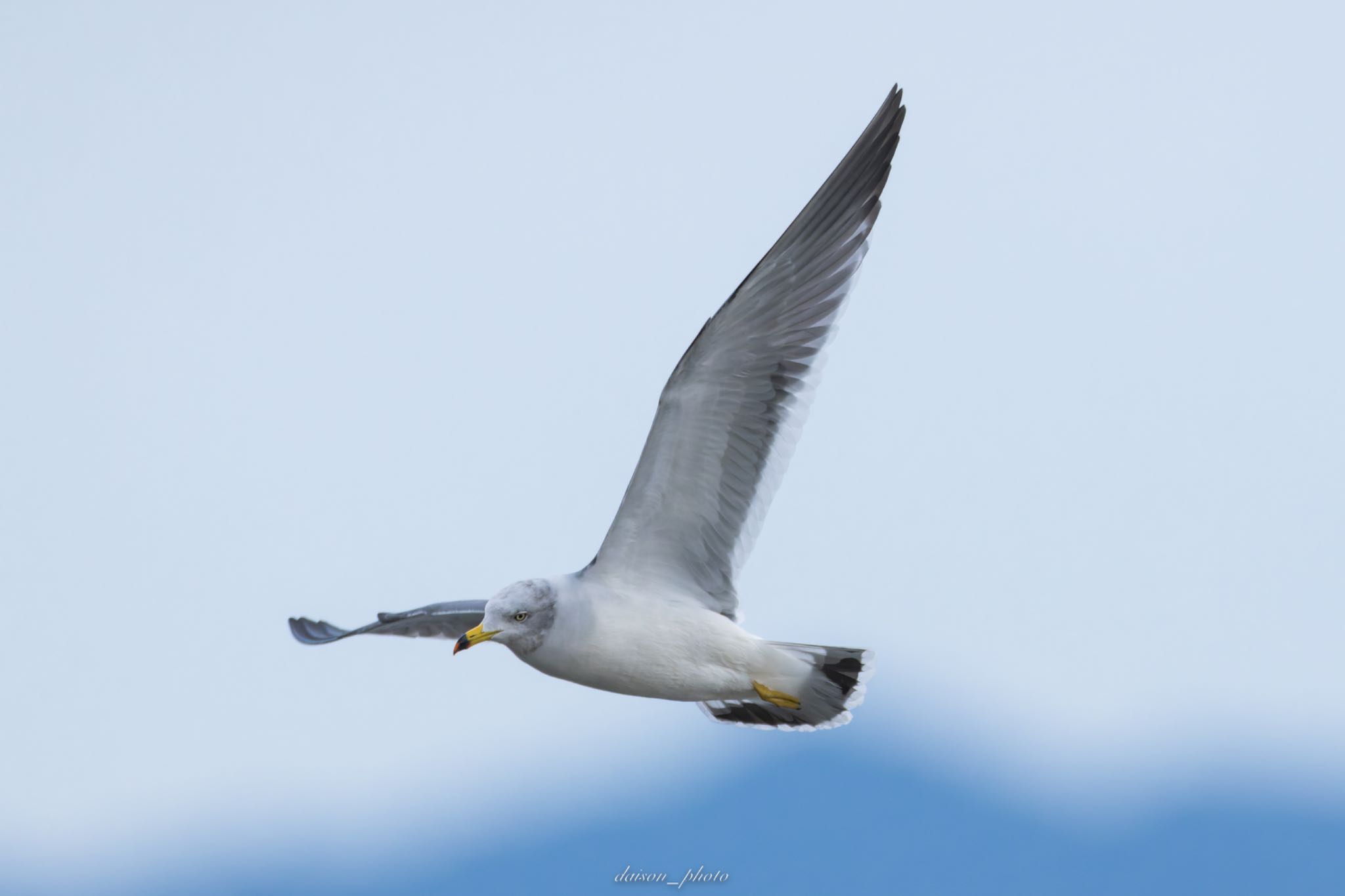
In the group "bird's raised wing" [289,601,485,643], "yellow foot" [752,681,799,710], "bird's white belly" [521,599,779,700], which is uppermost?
A: "bird's raised wing" [289,601,485,643]

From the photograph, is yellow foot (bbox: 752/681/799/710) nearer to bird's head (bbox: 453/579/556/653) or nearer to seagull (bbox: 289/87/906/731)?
seagull (bbox: 289/87/906/731)

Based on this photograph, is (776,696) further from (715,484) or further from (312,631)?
(312,631)

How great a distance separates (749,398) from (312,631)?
2.49 metres

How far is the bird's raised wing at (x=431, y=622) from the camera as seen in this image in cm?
508

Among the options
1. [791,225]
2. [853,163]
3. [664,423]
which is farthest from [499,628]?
[853,163]

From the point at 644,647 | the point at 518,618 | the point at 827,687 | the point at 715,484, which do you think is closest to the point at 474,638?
the point at 518,618

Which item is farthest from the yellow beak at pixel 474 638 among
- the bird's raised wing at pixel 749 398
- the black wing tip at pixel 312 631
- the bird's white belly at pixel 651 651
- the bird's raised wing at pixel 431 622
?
the black wing tip at pixel 312 631

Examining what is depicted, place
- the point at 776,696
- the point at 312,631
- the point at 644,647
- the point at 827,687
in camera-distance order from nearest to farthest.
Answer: the point at 644,647 < the point at 776,696 < the point at 827,687 < the point at 312,631

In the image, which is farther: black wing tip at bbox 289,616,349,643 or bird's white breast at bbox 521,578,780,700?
black wing tip at bbox 289,616,349,643

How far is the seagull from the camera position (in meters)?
4.29

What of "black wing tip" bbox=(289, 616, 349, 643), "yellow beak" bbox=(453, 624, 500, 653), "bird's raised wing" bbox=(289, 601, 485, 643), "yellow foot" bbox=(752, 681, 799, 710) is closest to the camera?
"yellow beak" bbox=(453, 624, 500, 653)

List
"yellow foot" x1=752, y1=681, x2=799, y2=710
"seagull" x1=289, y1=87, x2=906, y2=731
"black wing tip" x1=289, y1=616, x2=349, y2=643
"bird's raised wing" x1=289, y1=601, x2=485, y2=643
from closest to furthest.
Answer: "seagull" x1=289, y1=87, x2=906, y2=731 < "yellow foot" x1=752, y1=681, x2=799, y2=710 < "bird's raised wing" x1=289, y1=601, x2=485, y2=643 < "black wing tip" x1=289, y1=616, x2=349, y2=643

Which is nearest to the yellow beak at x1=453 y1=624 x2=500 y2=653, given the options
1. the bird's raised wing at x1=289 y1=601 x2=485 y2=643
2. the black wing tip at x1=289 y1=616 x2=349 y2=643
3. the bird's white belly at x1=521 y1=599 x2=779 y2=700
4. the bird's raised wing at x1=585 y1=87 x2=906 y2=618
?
the bird's white belly at x1=521 y1=599 x2=779 y2=700

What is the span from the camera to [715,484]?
444 cm
